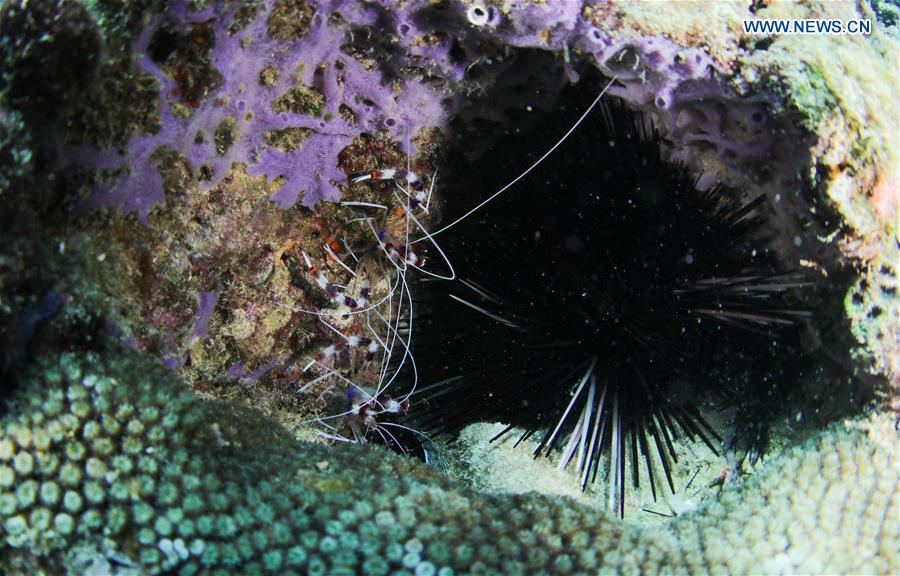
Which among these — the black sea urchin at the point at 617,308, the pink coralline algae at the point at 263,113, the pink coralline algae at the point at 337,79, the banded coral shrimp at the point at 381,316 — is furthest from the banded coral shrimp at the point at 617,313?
the pink coralline algae at the point at 263,113

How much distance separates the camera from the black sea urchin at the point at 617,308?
9.89 feet

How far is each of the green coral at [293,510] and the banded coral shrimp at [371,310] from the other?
1.17 metres

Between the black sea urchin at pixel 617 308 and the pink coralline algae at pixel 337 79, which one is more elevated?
the pink coralline algae at pixel 337 79

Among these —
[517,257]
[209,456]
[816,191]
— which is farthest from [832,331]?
[209,456]

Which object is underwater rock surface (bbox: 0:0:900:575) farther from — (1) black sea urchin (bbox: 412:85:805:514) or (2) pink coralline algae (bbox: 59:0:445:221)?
(1) black sea urchin (bbox: 412:85:805:514)

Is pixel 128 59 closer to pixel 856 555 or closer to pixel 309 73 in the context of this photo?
pixel 309 73

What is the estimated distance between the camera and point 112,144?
7.22ft

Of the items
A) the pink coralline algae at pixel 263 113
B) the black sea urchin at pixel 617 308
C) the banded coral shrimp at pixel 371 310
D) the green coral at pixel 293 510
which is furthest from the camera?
the banded coral shrimp at pixel 371 310

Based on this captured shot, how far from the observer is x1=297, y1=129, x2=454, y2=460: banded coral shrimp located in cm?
336

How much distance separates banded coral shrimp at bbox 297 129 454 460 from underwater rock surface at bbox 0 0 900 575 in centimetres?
16

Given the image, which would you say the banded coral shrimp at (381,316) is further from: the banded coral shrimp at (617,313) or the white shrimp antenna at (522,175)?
the banded coral shrimp at (617,313)

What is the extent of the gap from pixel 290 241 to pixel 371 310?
0.67 meters

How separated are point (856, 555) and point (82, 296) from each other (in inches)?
105

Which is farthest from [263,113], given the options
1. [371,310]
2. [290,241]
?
[371,310]
